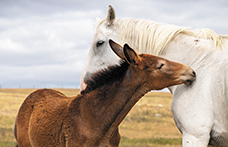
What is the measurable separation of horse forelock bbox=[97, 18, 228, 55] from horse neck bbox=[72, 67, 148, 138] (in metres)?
0.62

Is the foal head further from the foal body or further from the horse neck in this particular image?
the horse neck

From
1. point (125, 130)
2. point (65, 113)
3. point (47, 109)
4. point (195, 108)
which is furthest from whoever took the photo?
point (125, 130)

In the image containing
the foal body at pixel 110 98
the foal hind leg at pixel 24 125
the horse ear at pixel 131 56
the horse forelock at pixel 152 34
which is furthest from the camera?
the foal hind leg at pixel 24 125

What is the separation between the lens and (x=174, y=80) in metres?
3.60

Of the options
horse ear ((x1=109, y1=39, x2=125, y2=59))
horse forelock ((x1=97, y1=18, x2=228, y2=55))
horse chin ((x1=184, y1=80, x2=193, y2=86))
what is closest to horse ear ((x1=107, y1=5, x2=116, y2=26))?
horse forelock ((x1=97, y1=18, x2=228, y2=55))

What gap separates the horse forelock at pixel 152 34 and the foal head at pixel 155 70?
383 millimetres

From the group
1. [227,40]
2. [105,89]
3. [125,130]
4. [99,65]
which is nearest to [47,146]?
[105,89]

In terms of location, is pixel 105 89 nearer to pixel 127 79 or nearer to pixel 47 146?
pixel 127 79

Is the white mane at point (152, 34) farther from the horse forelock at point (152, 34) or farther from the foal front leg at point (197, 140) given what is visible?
the foal front leg at point (197, 140)

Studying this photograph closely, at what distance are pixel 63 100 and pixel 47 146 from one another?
2.79ft

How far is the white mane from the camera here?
3.93m

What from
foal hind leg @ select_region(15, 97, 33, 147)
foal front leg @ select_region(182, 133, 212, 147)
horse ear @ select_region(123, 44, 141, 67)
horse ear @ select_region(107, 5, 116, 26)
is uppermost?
horse ear @ select_region(107, 5, 116, 26)

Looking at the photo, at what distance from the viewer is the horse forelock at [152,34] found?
12.9 feet

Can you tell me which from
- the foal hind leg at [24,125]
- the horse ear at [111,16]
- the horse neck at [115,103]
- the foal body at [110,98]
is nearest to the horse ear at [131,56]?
the foal body at [110,98]
